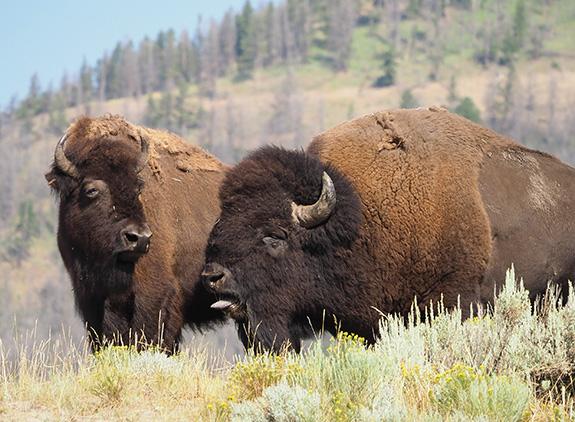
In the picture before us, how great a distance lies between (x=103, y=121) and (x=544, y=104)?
15993 centimetres

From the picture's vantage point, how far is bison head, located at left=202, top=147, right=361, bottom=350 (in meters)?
8.25

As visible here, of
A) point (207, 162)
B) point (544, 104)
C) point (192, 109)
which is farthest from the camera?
point (192, 109)

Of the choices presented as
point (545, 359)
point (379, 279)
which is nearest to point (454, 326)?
point (545, 359)

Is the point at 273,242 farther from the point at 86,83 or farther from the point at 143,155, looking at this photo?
the point at 86,83

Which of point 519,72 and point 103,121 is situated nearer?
point 103,121

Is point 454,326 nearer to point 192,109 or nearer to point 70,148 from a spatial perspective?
point 70,148

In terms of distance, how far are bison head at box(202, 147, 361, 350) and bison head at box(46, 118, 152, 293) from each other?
3.53ft

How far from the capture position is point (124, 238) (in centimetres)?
903

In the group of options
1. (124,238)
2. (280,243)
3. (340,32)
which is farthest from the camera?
(340,32)

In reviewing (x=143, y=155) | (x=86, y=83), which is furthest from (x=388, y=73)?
(x=143, y=155)

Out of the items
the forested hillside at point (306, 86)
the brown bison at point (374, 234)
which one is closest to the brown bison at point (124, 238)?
the brown bison at point (374, 234)

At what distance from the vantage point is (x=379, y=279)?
8602mm

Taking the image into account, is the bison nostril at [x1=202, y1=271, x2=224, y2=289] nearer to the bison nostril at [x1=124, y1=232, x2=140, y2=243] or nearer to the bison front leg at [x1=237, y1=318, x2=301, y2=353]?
the bison front leg at [x1=237, y1=318, x2=301, y2=353]

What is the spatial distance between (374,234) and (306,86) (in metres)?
177
